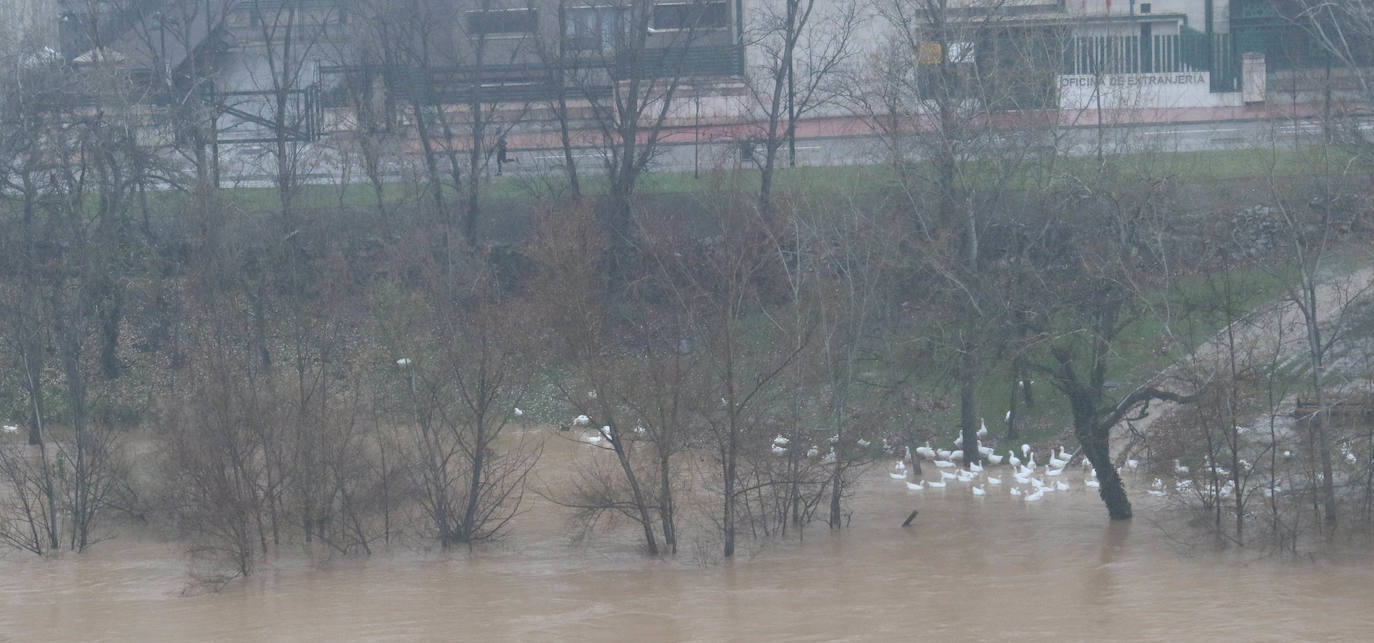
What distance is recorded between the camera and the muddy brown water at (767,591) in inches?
632

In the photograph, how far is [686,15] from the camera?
1571 inches

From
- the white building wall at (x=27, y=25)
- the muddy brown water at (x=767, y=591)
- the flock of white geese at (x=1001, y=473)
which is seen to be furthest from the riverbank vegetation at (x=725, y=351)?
the white building wall at (x=27, y=25)

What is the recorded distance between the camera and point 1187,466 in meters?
19.5

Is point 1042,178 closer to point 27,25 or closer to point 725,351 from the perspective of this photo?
point 725,351

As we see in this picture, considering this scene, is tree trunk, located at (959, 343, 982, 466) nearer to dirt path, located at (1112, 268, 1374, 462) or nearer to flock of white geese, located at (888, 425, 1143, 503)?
flock of white geese, located at (888, 425, 1143, 503)

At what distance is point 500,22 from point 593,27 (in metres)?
3.05

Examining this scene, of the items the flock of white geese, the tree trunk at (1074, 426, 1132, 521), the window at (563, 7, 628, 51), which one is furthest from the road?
the tree trunk at (1074, 426, 1132, 521)

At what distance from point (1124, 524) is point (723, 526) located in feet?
19.6

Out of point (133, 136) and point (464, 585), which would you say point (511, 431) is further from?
point (133, 136)

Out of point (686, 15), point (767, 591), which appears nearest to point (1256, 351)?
point (767, 591)

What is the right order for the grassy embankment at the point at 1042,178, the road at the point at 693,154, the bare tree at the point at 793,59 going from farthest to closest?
the bare tree at the point at 793,59 → the road at the point at 693,154 → the grassy embankment at the point at 1042,178

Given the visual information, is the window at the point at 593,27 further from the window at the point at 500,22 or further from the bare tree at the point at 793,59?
the bare tree at the point at 793,59

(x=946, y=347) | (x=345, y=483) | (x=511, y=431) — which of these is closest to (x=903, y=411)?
(x=946, y=347)

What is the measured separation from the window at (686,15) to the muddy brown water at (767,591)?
2198 cm
